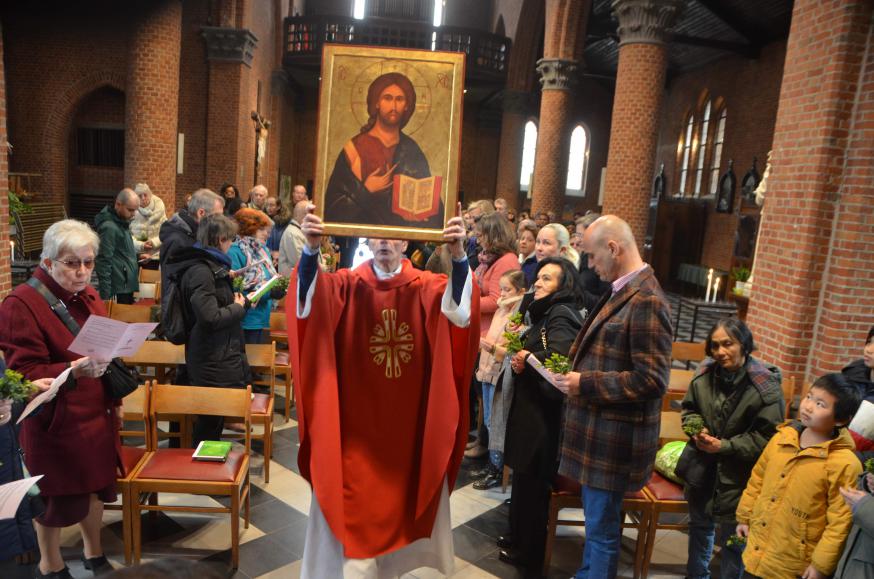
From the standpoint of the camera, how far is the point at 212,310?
13.1 feet

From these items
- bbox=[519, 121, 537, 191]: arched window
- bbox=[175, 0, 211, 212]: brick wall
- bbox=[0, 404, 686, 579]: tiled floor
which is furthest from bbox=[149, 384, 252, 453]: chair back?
bbox=[519, 121, 537, 191]: arched window

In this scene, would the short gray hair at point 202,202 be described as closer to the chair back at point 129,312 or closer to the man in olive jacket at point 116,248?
the chair back at point 129,312

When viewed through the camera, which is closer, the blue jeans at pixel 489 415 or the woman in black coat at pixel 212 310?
the woman in black coat at pixel 212 310

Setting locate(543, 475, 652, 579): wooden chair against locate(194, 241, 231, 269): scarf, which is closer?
locate(543, 475, 652, 579): wooden chair

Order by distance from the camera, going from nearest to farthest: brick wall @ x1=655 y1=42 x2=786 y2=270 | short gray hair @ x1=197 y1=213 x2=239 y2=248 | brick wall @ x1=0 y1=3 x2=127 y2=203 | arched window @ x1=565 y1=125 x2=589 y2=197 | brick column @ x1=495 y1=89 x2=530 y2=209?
1. short gray hair @ x1=197 y1=213 x2=239 y2=248
2. brick wall @ x1=0 y1=3 x2=127 y2=203
3. brick wall @ x1=655 y1=42 x2=786 y2=270
4. brick column @ x1=495 y1=89 x2=530 y2=209
5. arched window @ x1=565 y1=125 x2=589 y2=197

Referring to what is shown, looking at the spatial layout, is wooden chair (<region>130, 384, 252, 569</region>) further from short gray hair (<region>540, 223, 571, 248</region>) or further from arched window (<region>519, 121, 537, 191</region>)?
arched window (<region>519, 121, 537, 191</region>)

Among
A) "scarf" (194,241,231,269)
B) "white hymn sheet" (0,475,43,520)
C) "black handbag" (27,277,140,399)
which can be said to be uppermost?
"scarf" (194,241,231,269)

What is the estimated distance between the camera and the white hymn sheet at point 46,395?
2.58 metres

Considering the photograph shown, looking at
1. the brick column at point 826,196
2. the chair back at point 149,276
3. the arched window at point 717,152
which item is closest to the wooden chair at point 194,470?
the brick column at point 826,196

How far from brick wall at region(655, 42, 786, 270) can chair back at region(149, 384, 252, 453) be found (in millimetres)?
16158

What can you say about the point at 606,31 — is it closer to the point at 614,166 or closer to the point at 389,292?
the point at 614,166

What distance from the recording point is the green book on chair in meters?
3.70

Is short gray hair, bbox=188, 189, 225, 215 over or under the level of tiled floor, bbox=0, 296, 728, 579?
over

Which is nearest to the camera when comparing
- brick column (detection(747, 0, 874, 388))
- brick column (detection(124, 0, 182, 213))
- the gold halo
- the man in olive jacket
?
the gold halo
